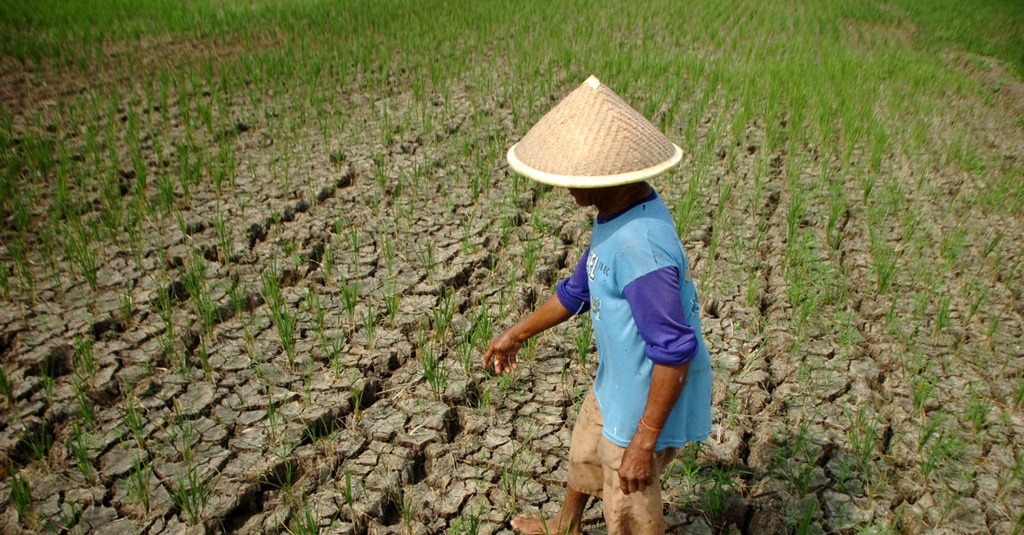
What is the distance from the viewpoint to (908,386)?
2.92 metres

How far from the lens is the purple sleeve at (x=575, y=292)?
2012mm

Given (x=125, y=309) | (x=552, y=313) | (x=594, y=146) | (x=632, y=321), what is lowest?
(x=125, y=309)

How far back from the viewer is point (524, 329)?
2178mm

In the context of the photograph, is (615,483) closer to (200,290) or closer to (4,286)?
(200,290)

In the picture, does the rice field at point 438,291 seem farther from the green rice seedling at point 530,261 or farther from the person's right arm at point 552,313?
the person's right arm at point 552,313

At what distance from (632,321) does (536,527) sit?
2.71 feet

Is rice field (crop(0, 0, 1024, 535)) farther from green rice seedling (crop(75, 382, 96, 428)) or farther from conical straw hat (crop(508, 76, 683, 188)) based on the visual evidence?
conical straw hat (crop(508, 76, 683, 188))

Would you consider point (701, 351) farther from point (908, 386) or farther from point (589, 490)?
point (908, 386)

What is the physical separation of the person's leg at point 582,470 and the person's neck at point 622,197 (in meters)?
0.54

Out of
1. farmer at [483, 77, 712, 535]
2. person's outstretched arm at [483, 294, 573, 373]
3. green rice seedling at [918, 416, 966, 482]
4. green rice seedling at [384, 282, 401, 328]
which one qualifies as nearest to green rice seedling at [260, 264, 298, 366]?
green rice seedling at [384, 282, 401, 328]

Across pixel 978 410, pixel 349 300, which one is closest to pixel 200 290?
pixel 349 300

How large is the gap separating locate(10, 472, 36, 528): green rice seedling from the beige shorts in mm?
1566

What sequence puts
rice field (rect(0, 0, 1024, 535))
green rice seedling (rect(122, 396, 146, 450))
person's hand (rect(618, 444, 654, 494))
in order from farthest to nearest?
green rice seedling (rect(122, 396, 146, 450)) → rice field (rect(0, 0, 1024, 535)) → person's hand (rect(618, 444, 654, 494))

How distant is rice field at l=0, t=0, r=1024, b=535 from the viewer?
8.03 ft
